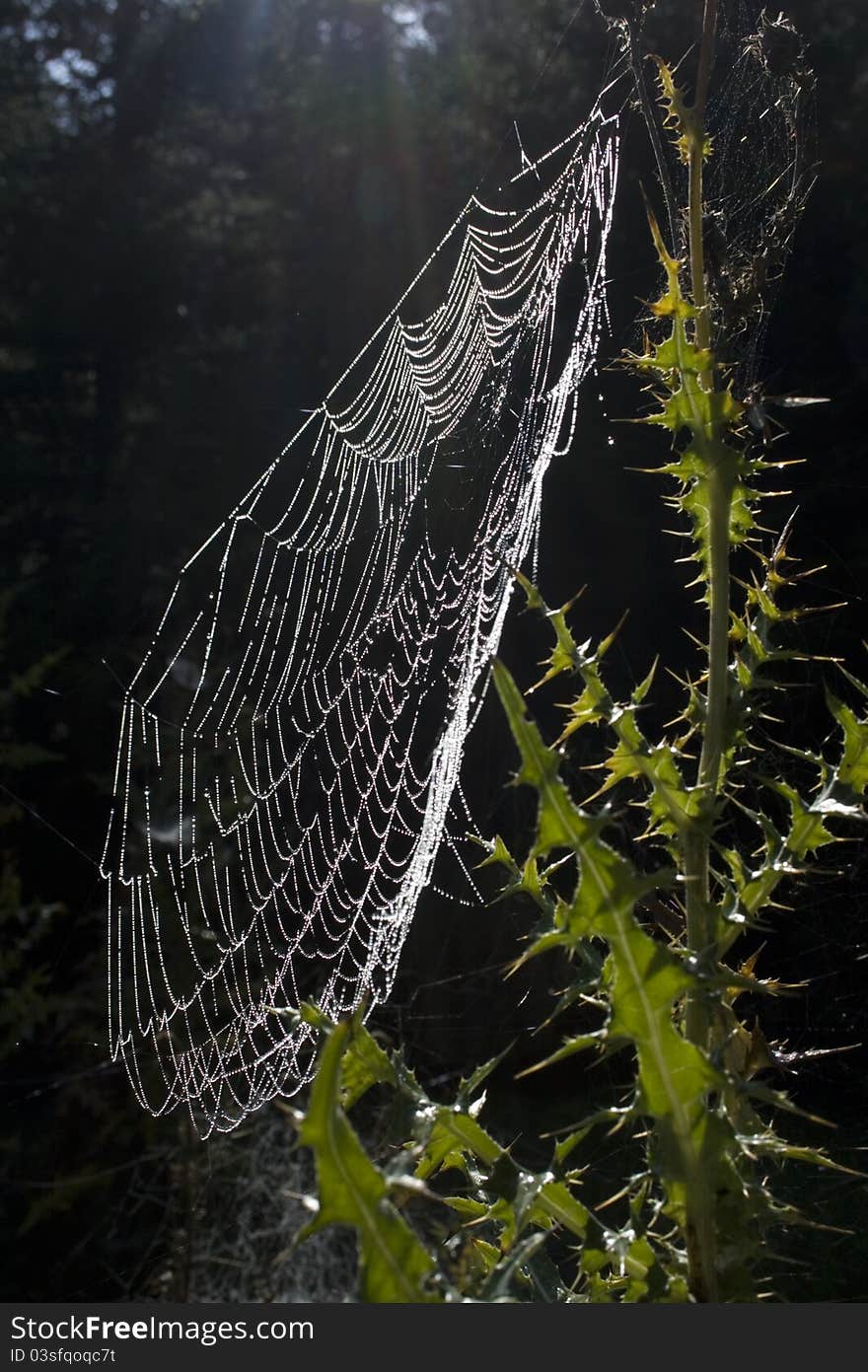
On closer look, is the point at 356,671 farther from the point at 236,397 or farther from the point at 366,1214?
the point at 236,397

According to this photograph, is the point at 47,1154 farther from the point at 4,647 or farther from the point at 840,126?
the point at 840,126

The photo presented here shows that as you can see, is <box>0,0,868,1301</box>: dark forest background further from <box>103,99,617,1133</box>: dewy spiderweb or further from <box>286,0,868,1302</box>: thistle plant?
A: <box>286,0,868,1302</box>: thistle plant

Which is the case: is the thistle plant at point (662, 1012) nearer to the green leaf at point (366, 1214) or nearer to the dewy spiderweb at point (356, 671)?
the green leaf at point (366, 1214)

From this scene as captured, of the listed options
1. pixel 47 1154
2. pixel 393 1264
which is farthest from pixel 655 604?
pixel 393 1264

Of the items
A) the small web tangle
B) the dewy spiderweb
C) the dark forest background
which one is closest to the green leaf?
the dark forest background

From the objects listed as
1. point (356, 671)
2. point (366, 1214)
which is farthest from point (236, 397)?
point (366, 1214)

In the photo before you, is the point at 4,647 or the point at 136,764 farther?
the point at 4,647
